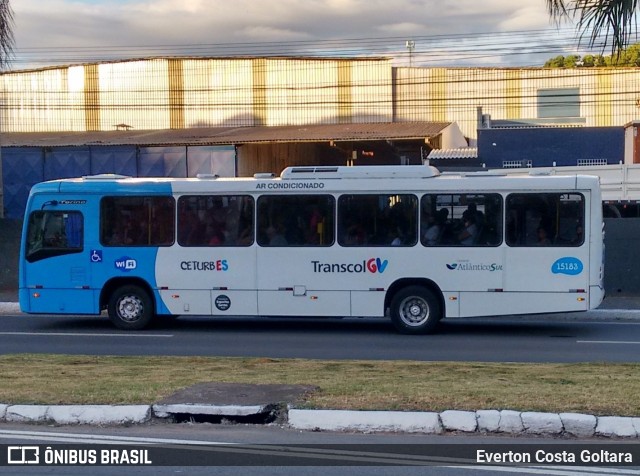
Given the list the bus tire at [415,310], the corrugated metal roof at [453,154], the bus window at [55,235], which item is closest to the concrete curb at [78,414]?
the bus tire at [415,310]

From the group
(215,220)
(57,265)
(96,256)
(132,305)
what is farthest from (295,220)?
(57,265)

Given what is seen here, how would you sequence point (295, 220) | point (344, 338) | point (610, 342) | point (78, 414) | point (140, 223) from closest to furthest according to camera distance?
1. point (78, 414)
2. point (610, 342)
3. point (344, 338)
4. point (295, 220)
5. point (140, 223)

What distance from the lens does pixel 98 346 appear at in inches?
589

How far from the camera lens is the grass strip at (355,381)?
8.56 m

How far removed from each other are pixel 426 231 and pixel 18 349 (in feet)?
23.5

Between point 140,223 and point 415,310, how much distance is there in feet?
17.6

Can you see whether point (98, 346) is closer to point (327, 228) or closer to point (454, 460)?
point (327, 228)

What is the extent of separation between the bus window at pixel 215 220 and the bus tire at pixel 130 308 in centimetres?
130

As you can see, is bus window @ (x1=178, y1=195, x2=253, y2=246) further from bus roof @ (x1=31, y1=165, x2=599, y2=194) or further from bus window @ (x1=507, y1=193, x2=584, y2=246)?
bus window @ (x1=507, y1=193, x2=584, y2=246)

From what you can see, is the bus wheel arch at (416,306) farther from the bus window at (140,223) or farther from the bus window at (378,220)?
the bus window at (140,223)

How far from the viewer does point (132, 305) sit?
56.4ft

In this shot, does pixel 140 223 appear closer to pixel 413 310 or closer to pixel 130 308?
pixel 130 308

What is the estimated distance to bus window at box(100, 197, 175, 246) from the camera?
17.1 meters

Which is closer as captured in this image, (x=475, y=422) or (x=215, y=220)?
(x=475, y=422)
